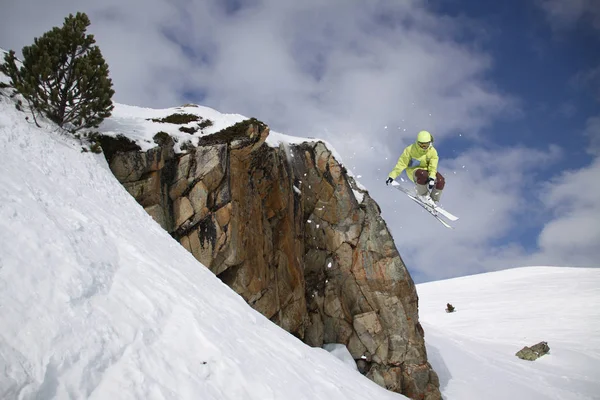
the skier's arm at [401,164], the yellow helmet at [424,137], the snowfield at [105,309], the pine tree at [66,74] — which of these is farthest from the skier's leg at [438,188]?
the pine tree at [66,74]

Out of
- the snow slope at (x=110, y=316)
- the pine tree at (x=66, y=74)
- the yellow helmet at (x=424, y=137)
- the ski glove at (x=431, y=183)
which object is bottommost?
the snow slope at (x=110, y=316)

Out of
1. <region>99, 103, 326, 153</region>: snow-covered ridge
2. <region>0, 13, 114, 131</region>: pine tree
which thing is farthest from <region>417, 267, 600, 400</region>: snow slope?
<region>0, 13, 114, 131</region>: pine tree

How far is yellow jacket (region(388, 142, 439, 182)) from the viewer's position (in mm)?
13930

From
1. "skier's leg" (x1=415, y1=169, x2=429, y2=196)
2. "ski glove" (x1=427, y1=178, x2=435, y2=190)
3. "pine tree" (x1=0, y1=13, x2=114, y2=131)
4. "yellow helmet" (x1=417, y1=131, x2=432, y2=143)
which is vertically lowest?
"pine tree" (x1=0, y1=13, x2=114, y2=131)

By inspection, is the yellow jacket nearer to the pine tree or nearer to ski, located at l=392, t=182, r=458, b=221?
ski, located at l=392, t=182, r=458, b=221

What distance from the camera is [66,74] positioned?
40.5 ft

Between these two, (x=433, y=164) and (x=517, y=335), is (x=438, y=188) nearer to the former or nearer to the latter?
(x=433, y=164)

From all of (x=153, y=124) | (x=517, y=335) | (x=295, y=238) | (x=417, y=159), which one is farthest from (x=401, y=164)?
(x=517, y=335)

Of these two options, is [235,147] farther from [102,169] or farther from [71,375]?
[71,375]

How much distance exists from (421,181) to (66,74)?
1384 cm

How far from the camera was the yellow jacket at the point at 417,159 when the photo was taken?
548 inches

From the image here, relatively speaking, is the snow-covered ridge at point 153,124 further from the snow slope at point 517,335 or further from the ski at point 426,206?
the snow slope at point 517,335

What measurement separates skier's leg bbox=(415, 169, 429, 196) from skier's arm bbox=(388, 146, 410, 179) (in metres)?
0.69

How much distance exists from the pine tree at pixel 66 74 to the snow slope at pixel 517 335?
24.7m
